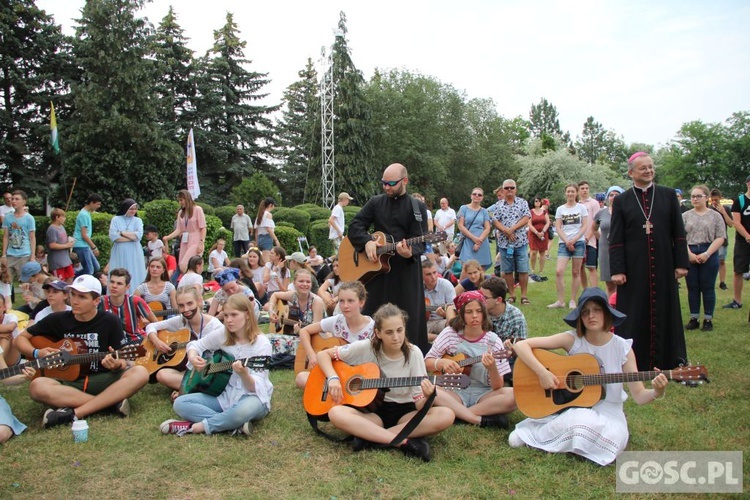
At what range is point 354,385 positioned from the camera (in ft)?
14.1

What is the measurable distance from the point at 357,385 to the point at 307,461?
2.08ft

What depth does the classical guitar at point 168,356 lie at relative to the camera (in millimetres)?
5648

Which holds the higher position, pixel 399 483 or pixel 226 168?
pixel 226 168

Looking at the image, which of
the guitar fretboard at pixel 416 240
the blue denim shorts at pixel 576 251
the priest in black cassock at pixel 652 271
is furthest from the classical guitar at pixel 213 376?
the blue denim shorts at pixel 576 251

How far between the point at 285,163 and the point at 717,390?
39184mm

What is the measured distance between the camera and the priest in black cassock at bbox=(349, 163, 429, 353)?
546cm

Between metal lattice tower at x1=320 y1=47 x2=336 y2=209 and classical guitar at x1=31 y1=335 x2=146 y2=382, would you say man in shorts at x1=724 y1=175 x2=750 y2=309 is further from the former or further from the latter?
metal lattice tower at x1=320 y1=47 x2=336 y2=209

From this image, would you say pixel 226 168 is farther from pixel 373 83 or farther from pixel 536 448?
pixel 536 448

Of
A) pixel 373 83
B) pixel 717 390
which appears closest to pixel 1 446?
→ pixel 717 390

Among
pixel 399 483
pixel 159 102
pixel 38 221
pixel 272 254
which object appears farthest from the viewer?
pixel 159 102

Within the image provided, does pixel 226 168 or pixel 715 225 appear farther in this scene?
pixel 226 168

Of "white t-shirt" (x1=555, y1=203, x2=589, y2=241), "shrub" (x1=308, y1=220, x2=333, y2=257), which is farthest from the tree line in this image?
"white t-shirt" (x1=555, y1=203, x2=589, y2=241)

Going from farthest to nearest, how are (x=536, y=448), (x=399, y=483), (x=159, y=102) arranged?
1. (x=159, y=102)
2. (x=536, y=448)
3. (x=399, y=483)

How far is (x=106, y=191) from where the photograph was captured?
26.3m
